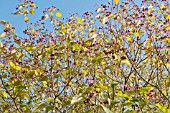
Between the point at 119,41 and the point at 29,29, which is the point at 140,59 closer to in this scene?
the point at 119,41

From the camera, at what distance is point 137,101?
2.64 metres

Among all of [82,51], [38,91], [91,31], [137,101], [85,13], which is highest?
[85,13]

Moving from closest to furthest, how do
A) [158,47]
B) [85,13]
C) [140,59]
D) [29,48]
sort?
[29,48] → [158,47] → [140,59] → [85,13]

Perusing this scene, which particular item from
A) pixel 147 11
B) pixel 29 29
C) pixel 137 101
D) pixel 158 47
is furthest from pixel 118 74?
pixel 137 101

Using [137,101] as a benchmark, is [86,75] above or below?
above

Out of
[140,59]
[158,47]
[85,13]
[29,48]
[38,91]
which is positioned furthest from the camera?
[85,13]

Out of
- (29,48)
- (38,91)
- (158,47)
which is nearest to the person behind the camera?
(29,48)

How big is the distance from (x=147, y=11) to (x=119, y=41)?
86cm

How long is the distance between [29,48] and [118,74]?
9.57 feet

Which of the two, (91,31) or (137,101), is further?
(91,31)

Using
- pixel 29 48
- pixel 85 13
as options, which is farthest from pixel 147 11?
pixel 29 48

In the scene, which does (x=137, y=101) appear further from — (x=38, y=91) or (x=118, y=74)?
(x=118, y=74)

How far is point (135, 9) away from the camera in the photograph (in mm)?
6812

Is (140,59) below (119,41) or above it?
below
